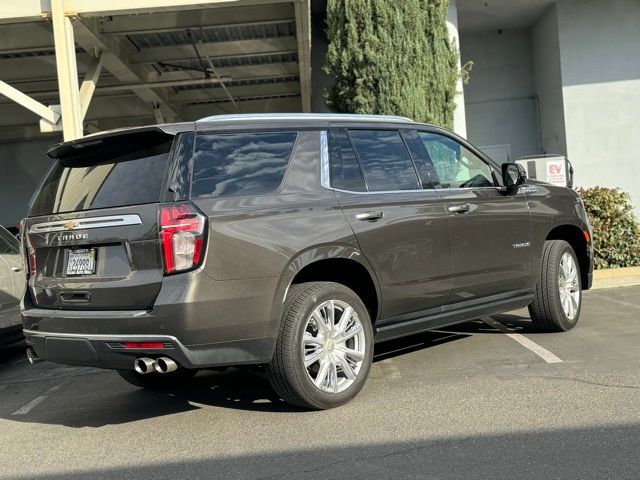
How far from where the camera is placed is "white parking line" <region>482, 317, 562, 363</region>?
5602 mm

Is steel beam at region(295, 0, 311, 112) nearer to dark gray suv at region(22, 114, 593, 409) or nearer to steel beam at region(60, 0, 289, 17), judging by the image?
steel beam at region(60, 0, 289, 17)

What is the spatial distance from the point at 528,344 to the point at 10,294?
17.1ft

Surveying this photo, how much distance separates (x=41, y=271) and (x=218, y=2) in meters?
5.52

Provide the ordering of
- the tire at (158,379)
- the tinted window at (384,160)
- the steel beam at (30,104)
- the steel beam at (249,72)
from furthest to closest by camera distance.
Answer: the steel beam at (249,72)
the steel beam at (30,104)
the tire at (158,379)
the tinted window at (384,160)

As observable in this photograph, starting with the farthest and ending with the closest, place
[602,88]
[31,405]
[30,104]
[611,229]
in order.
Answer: [602,88] < [611,229] < [30,104] < [31,405]

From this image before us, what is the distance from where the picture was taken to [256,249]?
4.15m

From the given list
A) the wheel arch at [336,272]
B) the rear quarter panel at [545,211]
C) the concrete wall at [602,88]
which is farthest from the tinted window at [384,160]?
the concrete wall at [602,88]

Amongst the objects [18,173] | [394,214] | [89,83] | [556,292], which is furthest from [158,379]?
[18,173]

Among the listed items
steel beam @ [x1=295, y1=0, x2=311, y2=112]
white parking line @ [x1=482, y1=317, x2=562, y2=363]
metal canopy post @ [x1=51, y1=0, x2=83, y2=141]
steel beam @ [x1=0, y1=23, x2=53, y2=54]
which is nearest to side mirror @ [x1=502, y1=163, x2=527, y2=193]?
white parking line @ [x1=482, y1=317, x2=562, y2=363]

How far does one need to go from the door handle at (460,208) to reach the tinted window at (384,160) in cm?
35

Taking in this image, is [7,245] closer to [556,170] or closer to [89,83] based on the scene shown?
[89,83]

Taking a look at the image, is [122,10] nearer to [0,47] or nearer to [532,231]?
[0,47]

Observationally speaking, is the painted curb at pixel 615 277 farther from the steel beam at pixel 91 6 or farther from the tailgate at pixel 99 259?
the tailgate at pixel 99 259

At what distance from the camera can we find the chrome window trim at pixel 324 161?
4.69 metres
